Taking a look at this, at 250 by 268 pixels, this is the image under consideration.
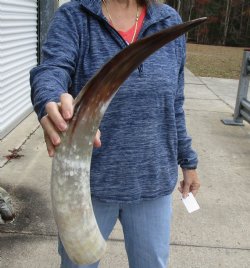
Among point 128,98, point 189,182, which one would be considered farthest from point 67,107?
point 189,182

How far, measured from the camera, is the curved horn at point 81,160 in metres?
1.14

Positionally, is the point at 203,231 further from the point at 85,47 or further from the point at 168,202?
the point at 85,47

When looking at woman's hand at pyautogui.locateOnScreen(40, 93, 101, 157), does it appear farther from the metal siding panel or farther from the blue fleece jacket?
the metal siding panel

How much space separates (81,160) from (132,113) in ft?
2.02

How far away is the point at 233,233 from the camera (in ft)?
12.3

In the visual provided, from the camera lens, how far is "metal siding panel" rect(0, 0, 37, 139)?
570 centimetres

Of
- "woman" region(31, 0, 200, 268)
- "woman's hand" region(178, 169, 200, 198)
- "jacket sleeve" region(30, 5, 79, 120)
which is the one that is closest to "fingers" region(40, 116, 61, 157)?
"jacket sleeve" region(30, 5, 79, 120)

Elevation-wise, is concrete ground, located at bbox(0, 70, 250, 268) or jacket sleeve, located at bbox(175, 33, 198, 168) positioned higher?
jacket sleeve, located at bbox(175, 33, 198, 168)

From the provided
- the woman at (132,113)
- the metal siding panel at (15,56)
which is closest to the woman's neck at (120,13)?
the woman at (132,113)

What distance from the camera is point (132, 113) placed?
70.0 inches

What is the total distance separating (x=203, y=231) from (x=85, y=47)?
2.40m

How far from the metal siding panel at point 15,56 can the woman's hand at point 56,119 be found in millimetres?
4607

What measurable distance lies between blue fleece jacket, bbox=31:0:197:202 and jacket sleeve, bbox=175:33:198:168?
0.05ft

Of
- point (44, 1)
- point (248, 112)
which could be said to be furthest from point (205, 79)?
point (44, 1)
